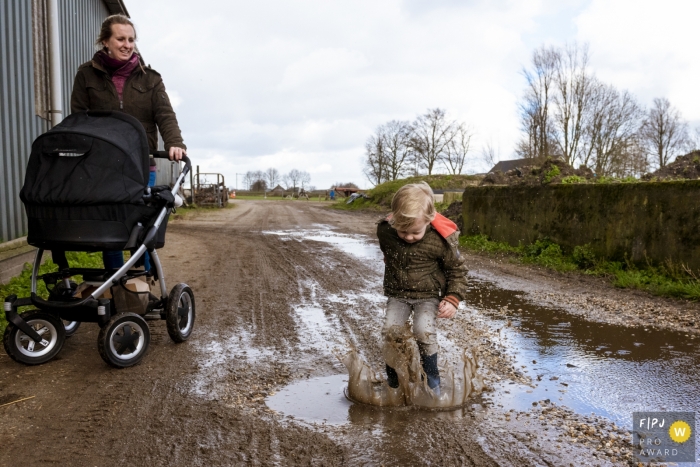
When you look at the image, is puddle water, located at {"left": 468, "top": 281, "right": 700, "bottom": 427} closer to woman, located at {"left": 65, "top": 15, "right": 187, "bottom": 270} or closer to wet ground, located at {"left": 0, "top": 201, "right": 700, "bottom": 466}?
wet ground, located at {"left": 0, "top": 201, "right": 700, "bottom": 466}

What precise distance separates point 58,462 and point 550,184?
9.74 metres

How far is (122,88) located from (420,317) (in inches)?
122

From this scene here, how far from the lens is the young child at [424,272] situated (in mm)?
3529

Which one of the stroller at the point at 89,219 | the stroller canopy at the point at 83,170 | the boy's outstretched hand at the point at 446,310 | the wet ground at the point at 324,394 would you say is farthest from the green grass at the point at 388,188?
the boy's outstretched hand at the point at 446,310

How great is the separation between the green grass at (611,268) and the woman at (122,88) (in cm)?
597

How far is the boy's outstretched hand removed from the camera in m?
3.50

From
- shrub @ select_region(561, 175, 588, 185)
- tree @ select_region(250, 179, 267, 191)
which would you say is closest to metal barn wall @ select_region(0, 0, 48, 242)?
shrub @ select_region(561, 175, 588, 185)

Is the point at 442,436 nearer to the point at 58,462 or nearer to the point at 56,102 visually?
the point at 58,462

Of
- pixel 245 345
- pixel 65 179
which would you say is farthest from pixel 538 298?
pixel 65 179

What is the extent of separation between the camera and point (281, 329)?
532cm

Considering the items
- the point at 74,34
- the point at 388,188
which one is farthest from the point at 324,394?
the point at 388,188

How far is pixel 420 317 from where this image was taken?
11.9 feet

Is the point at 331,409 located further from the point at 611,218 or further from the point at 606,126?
the point at 606,126

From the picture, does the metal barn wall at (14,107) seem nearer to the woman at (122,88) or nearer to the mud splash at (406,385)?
the woman at (122,88)
